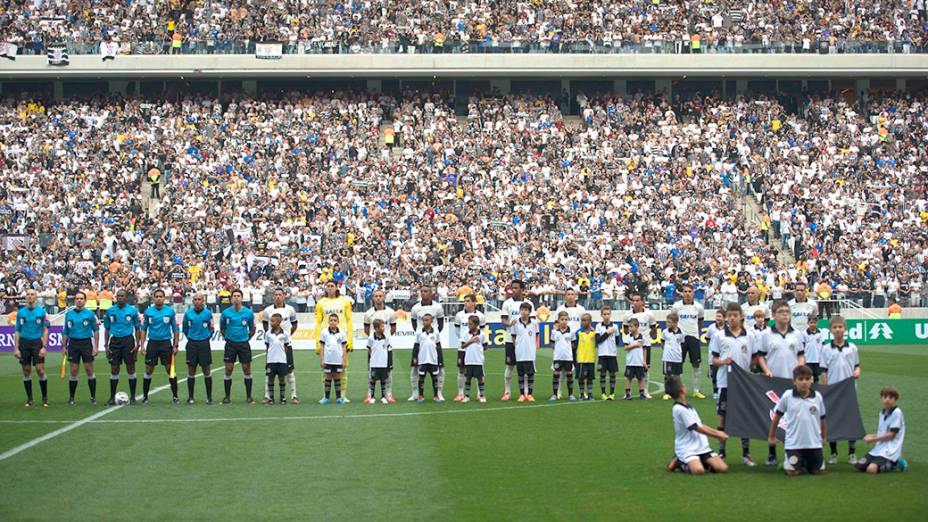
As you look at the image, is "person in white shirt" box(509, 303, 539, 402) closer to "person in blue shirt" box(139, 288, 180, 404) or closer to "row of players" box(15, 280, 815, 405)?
"row of players" box(15, 280, 815, 405)

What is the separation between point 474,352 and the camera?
2161cm

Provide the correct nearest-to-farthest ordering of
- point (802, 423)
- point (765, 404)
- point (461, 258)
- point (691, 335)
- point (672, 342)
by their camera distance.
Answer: point (802, 423) < point (765, 404) < point (672, 342) < point (691, 335) < point (461, 258)

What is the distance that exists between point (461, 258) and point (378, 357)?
883 inches

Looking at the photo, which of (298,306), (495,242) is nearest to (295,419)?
(298,306)

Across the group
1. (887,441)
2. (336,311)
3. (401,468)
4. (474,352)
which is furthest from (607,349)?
(887,441)

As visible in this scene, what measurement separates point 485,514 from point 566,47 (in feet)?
149

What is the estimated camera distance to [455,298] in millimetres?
41438

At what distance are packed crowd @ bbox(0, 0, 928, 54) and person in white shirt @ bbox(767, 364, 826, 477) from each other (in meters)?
42.9

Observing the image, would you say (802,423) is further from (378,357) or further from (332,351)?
(332,351)

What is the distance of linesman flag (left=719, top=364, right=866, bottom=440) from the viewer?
13.7 m

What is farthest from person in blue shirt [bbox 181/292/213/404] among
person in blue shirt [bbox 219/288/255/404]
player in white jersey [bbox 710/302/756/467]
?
player in white jersey [bbox 710/302/756/467]

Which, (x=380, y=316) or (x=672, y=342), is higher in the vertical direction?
(x=380, y=316)

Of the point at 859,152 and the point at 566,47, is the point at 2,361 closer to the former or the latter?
the point at 566,47

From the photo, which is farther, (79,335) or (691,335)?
(691,335)
